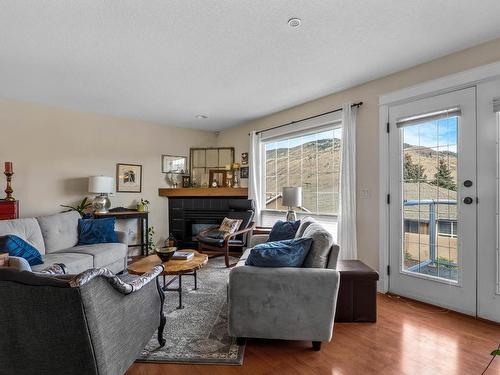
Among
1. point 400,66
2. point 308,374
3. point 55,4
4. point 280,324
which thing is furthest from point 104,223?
point 400,66

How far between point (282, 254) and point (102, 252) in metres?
2.46

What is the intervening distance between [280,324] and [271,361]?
9.3 inches

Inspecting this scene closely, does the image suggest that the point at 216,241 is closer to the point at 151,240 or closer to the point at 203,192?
the point at 203,192

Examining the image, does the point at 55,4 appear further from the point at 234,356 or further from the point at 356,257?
the point at 356,257

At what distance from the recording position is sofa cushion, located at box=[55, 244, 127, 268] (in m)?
3.21

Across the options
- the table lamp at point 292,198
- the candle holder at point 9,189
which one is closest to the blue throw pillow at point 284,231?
the table lamp at point 292,198

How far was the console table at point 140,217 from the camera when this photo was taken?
4.46 m

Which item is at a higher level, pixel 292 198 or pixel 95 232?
pixel 292 198

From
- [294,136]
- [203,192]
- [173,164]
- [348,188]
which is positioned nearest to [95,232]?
[203,192]

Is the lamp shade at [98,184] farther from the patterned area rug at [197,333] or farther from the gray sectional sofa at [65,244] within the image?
the patterned area rug at [197,333]

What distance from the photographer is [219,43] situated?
2422 millimetres

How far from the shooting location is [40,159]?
4.19 meters

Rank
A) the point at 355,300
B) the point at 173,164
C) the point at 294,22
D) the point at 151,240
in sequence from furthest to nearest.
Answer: the point at 173,164
the point at 151,240
the point at 355,300
the point at 294,22

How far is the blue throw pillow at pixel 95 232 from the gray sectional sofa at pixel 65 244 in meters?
0.08
